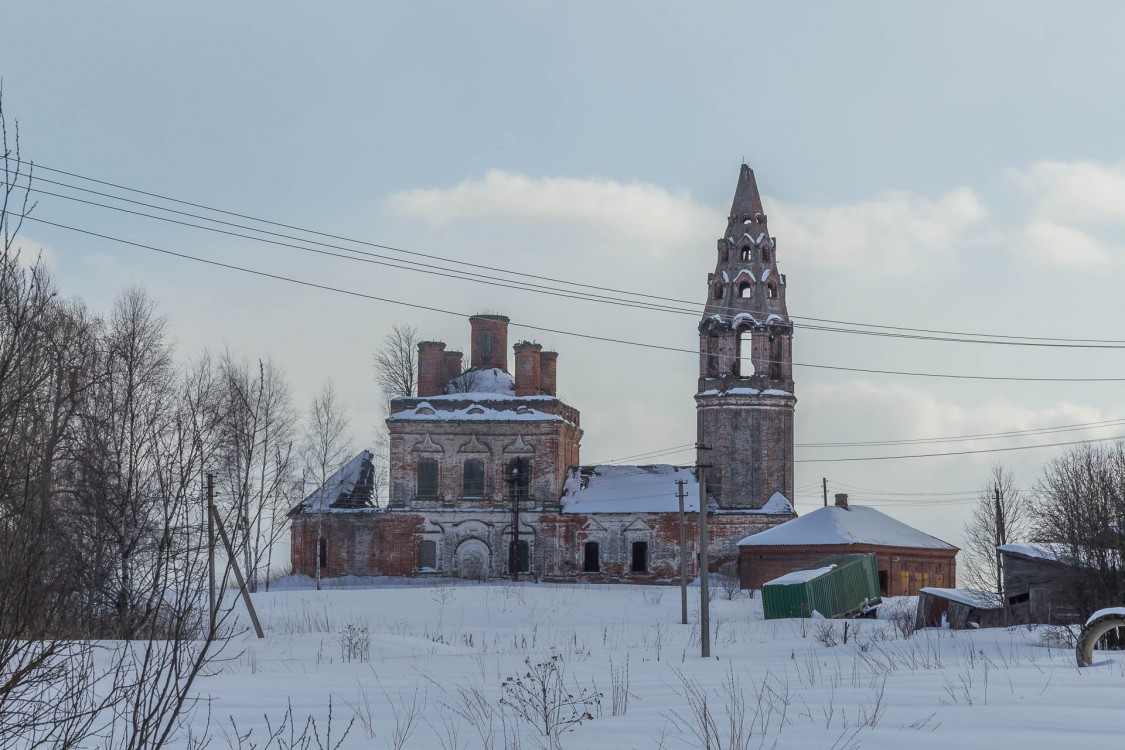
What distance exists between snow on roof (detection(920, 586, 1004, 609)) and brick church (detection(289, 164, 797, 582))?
16.7 metres

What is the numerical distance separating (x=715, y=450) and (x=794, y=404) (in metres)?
3.70

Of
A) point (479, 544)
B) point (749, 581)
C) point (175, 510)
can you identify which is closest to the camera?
point (175, 510)

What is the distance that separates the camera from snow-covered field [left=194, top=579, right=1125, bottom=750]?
22.8 ft

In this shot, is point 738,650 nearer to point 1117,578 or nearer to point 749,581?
point 1117,578

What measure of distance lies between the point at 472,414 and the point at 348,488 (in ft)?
19.0

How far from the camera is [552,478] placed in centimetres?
4703

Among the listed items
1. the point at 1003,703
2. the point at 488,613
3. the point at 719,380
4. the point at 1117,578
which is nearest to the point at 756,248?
the point at 719,380

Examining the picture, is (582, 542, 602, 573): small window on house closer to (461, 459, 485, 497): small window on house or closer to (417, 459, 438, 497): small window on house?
(461, 459, 485, 497): small window on house

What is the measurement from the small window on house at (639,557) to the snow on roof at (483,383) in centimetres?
780

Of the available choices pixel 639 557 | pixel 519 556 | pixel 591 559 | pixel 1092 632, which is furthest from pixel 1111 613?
pixel 519 556

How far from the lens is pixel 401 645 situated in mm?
19234

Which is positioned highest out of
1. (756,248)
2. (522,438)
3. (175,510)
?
(756,248)

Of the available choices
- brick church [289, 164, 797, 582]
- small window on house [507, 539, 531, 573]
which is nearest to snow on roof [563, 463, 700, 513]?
brick church [289, 164, 797, 582]

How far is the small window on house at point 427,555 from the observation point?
45.8 meters
